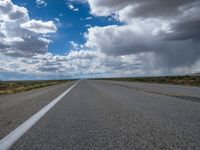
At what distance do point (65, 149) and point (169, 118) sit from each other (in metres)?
3.31

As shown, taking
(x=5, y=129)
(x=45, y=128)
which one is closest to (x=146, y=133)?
(x=45, y=128)

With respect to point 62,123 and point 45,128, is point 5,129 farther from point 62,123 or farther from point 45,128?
point 62,123

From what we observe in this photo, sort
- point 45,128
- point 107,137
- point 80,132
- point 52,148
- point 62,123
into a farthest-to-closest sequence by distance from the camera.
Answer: point 62,123 < point 45,128 < point 80,132 < point 107,137 < point 52,148

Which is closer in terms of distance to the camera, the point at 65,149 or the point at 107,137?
the point at 65,149

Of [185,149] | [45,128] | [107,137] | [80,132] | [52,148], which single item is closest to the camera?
[185,149]

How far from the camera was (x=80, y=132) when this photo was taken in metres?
4.91

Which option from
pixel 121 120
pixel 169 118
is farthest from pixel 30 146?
pixel 169 118

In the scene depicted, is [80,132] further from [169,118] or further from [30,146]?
[169,118]

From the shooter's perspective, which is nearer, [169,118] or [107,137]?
[107,137]

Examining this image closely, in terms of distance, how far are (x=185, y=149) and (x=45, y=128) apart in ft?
9.59

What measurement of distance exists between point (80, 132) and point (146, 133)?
1175 millimetres

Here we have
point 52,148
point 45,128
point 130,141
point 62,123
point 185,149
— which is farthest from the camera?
→ point 62,123

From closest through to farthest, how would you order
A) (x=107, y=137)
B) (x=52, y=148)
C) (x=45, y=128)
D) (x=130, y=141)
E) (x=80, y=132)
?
(x=52, y=148)
(x=130, y=141)
(x=107, y=137)
(x=80, y=132)
(x=45, y=128)

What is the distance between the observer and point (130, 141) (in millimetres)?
4121
